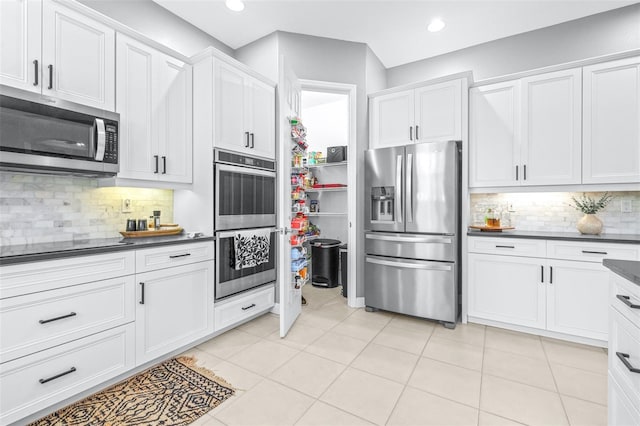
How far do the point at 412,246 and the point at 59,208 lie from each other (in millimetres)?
2946

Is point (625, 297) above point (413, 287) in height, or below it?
above

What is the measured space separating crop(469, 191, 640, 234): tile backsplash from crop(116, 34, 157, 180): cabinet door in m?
3.34

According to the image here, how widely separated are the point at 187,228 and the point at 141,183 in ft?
1.82

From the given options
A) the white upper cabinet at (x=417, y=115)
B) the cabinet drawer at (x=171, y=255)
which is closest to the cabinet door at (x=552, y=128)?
the white upper cabinet at (x=417, y=115)

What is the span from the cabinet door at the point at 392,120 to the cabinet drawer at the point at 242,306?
6.69 feet

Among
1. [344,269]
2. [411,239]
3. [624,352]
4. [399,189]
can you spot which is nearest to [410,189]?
[399,189]

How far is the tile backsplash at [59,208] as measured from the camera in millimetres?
1906

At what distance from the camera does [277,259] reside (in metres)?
3.24

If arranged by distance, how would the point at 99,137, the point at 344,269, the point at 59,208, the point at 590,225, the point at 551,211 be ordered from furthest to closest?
the point at 344,269 < the point at 551,211 < the point at 590,225 < the point at 59,208 < the point at 99,137

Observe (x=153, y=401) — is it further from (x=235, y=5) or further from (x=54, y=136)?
(x=235, y=5)

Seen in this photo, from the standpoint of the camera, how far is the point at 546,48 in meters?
3.13

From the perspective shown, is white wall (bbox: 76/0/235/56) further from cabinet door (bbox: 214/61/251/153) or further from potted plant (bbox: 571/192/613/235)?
potted plant (bbox: 571/192/613/235)

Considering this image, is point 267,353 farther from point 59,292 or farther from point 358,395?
point 59,292

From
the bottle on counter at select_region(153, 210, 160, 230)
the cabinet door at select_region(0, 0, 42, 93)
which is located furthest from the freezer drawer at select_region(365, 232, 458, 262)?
the cabinet door at select_region(0, 0, 42, 93)
